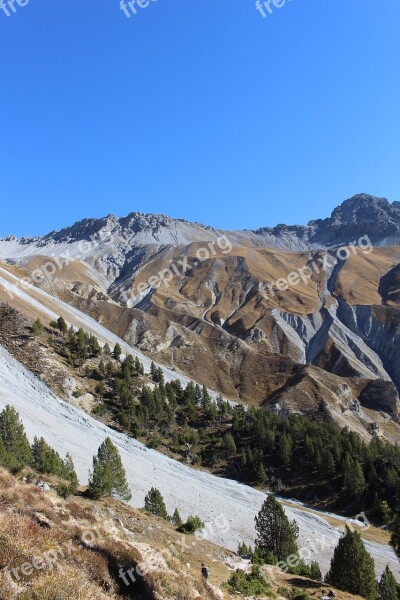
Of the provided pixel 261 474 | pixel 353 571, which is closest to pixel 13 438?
pixel 353 571

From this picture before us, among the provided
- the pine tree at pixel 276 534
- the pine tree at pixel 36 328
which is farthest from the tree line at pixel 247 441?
the pine tree at pixel 276 534

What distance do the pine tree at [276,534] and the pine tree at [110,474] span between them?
13439mm

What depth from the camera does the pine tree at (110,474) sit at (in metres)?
34.2

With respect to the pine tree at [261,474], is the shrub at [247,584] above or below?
above

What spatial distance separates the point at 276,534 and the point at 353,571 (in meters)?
10.0

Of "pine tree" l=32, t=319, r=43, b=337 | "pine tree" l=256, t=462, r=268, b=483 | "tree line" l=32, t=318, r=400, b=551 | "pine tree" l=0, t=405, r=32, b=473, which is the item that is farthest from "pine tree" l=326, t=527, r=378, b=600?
"pine tree" l=32, t=319, r=43, b=337

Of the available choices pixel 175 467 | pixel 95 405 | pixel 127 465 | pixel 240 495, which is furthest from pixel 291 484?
pixel 95 405

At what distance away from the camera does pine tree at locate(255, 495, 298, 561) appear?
126 feet

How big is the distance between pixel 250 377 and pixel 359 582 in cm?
10945

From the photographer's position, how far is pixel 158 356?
470ft

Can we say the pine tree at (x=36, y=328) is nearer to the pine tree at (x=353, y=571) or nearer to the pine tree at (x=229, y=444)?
the pine tree at (x=229, y=444)

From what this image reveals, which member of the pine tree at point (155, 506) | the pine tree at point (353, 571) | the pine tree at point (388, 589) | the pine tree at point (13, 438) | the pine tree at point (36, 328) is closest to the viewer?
the pine tree at point (388, 589)

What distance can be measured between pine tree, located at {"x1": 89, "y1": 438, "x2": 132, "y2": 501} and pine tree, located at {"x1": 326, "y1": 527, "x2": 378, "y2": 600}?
18.4 meters

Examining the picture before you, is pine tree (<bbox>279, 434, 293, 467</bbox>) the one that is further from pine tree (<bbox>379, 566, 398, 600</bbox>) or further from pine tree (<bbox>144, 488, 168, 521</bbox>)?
pine tree (<bbox>379, 566, 398, 600</bbox>)
